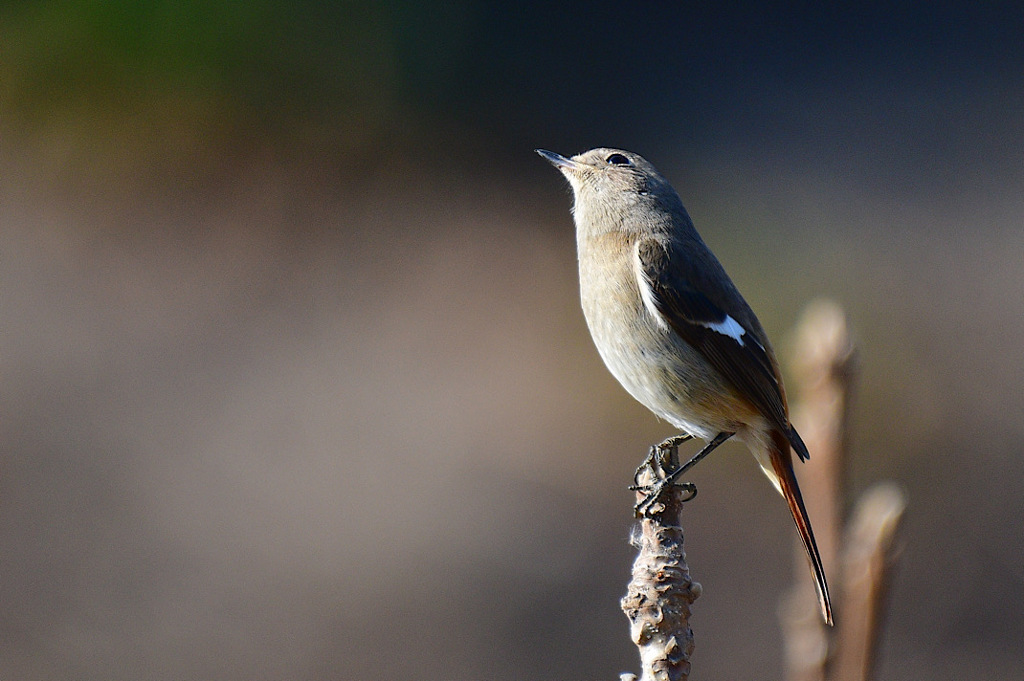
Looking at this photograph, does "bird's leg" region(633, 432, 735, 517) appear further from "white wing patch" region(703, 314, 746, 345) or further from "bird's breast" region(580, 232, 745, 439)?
"white wing patch" region(703, 314, 746, 345)

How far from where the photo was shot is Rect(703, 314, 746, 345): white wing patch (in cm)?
267

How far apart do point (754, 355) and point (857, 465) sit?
3754 millimetres

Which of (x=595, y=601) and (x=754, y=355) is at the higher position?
(x=754, y=355)

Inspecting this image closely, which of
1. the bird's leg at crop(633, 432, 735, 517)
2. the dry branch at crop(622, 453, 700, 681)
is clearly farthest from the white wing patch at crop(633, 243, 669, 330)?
the dry branch at crop(622, 453, 700, 681)

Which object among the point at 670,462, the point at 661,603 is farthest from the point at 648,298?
the point at 661,603

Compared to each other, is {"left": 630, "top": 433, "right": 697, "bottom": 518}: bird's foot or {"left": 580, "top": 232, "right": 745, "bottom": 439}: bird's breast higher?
{"left": 580, "top": 232, "right": 745, "bottom": 439}: bird's breast

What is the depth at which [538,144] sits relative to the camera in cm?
1070

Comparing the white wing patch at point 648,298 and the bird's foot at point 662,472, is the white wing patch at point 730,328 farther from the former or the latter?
the bird's foot at point 662,472

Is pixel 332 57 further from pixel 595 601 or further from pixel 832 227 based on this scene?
pixel 595 601

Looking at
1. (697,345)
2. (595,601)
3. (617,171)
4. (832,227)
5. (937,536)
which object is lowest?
(595,601)

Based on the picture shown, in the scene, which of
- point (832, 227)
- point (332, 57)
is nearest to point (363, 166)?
point (332, 57)

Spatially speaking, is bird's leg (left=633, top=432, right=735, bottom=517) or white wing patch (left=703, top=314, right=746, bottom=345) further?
white wing patch (left=703, top=314, right=746, bottom=345)

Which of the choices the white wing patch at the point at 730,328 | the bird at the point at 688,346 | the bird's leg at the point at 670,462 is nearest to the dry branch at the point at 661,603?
the bird's leg at the point at 670,462

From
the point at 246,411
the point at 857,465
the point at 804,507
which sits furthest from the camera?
the point at 246,411
